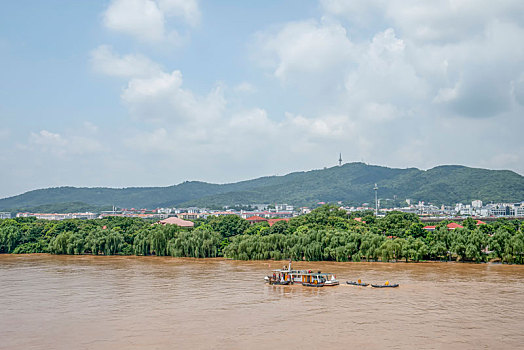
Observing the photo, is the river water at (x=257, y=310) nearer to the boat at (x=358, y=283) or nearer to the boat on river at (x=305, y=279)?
the boat on river at (x=305, y=279)

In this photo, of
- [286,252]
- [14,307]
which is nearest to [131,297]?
[14,307]

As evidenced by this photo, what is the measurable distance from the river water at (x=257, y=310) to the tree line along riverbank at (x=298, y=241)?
3322 millimetres

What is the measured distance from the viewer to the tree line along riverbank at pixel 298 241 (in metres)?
42.9

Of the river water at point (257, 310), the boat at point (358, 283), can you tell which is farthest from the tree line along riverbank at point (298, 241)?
the boat at point (358, 283)

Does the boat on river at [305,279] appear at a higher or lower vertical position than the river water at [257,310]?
higher

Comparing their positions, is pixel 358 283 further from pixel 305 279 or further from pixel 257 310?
pixel 257 310

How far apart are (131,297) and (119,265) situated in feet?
57.4

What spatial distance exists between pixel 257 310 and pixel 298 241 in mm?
22959

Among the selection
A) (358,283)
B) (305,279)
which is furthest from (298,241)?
(358,283)

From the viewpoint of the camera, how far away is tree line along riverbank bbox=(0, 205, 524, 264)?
4294cm

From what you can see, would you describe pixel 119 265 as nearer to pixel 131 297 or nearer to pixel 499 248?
pixel 131 297

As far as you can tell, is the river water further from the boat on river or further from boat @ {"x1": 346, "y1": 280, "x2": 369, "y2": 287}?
boat @ {"x1": 346, "y1": 280, "x2": 369, "y2": 287}

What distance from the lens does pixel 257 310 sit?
2492cm

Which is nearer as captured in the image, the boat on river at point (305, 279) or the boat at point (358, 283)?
the boat at point (358, 283)
